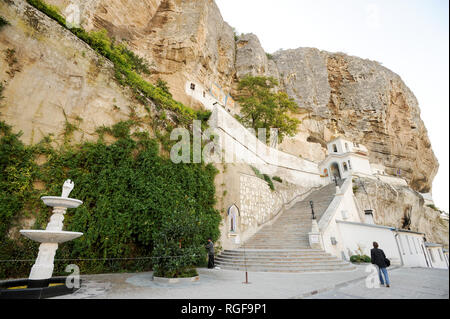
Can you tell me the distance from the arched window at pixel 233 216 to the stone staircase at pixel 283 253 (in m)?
1.35

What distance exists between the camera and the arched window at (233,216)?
1217 centimetres

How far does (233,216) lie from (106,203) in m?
7.30

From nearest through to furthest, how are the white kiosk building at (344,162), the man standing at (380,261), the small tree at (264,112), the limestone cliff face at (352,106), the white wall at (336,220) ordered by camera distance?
1. the man standing at (380,261)
2. the white wall at (336,220)
3. the small tree at (264,112)
4. the white kiosk building at (344,162)
5. the limestone cliff face at (352,106)

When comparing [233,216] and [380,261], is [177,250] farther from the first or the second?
[233,216]

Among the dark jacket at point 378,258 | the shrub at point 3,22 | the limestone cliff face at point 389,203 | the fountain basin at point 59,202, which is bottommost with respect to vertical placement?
the dark jacket at point 378,258

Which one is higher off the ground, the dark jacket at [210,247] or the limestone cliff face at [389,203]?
the limestone cliff face at [389,203]

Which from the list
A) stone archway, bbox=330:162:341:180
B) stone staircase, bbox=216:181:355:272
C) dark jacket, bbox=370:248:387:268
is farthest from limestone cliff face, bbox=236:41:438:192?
dark jacket, bbox=370:248:387:268

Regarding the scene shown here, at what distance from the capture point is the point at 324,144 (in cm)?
3284

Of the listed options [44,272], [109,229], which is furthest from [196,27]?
[44,272]

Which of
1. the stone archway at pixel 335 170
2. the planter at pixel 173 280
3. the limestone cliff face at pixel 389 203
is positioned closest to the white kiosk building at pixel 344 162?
the stone archway at pixel 335 170

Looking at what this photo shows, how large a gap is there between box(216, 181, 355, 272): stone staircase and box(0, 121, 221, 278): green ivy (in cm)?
317

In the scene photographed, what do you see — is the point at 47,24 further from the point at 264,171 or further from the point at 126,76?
the point at 264,171

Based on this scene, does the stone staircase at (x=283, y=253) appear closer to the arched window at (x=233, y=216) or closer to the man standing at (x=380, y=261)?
the arched window at (x=233, y=216)
